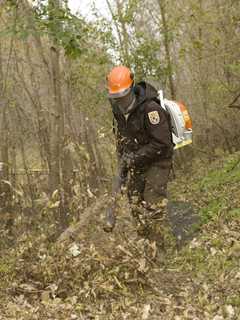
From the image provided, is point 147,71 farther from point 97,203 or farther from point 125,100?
point 125,100

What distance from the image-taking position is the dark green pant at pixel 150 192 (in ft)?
19.9

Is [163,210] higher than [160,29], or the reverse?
[160,29]

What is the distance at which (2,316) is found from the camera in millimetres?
4172

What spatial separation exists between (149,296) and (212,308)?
577mm

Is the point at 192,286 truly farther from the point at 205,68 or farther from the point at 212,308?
the point at 205,68

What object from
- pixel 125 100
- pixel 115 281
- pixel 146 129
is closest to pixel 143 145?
pixel 146 129

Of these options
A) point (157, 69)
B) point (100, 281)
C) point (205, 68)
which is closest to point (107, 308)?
point (100, 281)

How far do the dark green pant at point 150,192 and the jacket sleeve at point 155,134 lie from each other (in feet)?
0.82

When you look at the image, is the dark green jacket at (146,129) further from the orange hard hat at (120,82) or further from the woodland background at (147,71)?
the woodland background at (147,71)

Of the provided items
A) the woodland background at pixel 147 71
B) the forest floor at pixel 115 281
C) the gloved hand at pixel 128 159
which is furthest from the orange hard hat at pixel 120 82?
the woodland background at pixel 147 71

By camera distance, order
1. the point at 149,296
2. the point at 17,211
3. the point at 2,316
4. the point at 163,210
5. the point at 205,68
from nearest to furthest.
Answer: the point at 2,316
the point at 149,296
the point at 163,210
the point at 17,211
the point at 205,68

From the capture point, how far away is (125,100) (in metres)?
5.89

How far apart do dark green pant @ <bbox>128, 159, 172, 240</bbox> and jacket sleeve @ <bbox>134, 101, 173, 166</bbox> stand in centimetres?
25

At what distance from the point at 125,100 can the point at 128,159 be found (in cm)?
67
